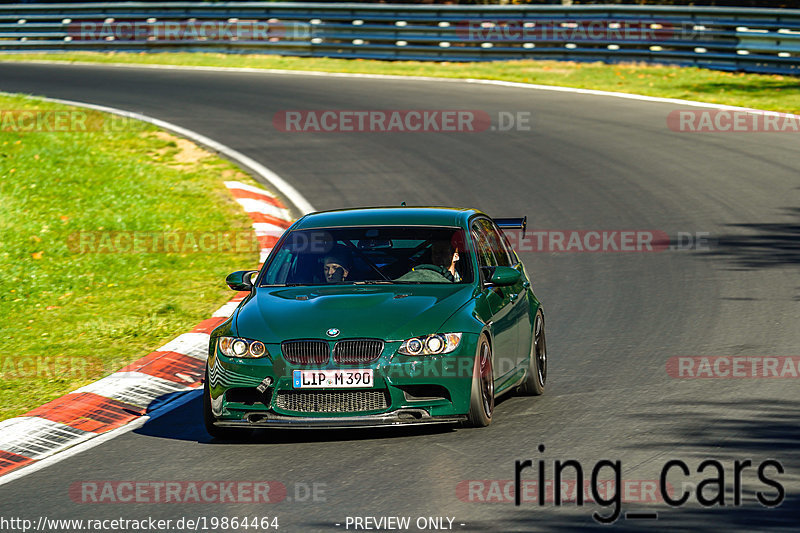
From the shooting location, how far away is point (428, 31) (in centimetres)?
3212

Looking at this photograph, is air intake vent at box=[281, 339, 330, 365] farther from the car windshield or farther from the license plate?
the car windshield

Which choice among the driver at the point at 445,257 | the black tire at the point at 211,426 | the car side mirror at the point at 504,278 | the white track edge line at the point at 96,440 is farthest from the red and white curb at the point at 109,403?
the car side mirror at the point at 504,278

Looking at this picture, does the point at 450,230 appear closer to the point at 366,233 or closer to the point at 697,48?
the point at 366,233

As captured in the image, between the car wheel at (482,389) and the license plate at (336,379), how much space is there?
27.9 inches

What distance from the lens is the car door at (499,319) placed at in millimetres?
8789

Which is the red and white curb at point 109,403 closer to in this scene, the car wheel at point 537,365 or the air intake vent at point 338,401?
the air intake vent at point 338,401

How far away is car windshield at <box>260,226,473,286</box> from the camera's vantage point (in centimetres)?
923

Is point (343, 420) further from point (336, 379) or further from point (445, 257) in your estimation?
point (445, 257)

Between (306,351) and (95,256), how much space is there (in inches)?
296

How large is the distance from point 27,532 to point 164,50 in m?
31.7

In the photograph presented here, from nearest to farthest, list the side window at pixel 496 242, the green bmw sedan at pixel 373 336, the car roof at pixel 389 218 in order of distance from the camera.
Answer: the green bmw sedan at pixel 373 336 < the car roof at pixel 389 218 < the side window at pixel 496 242

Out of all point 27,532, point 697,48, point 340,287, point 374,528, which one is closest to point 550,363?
point 340,287

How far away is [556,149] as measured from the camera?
20.1 metres

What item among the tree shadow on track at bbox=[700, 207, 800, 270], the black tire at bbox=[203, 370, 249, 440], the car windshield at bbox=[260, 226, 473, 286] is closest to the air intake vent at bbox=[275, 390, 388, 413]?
the black tire at bbox=[203, 370, 249, 440]
